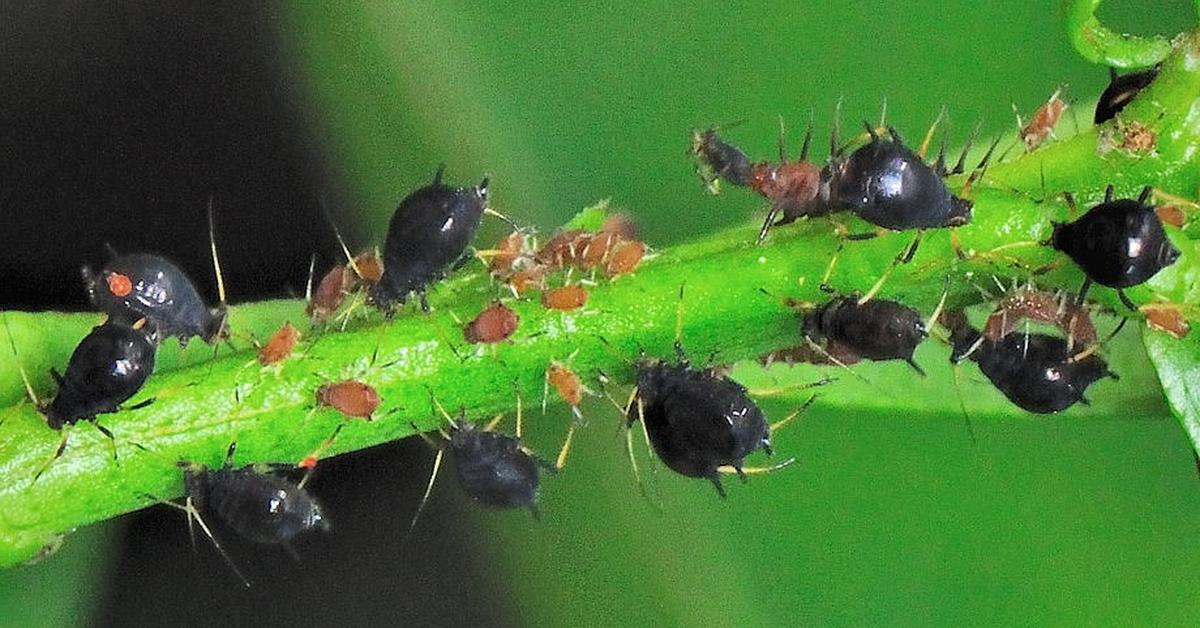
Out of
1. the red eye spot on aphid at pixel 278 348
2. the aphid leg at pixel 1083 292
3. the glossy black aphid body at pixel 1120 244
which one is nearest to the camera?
the glossy black aphid body at pixel 1120 244

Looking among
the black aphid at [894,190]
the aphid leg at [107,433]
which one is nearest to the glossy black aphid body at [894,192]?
the black aphid at [894,190]

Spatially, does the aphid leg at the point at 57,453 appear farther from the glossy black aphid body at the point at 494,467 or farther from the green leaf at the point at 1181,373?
the green leaf at the point at 1181,373

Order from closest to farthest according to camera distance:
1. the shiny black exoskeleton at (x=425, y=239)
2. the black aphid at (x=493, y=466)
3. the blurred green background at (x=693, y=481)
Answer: the shiny black exoskeleton at (x=425, y=239)
the black aphid at (x=493, y=466)
the blurred green background at (x=693, y=481)

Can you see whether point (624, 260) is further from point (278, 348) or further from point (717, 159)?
point (717, 159)

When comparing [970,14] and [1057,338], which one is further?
[970,14]

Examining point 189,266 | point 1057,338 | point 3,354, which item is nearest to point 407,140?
point 189,266

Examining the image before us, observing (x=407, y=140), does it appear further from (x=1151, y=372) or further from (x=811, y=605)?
(x=1151, y=372)

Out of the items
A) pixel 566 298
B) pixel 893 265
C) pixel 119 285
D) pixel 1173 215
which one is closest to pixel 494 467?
pixel 566 298
